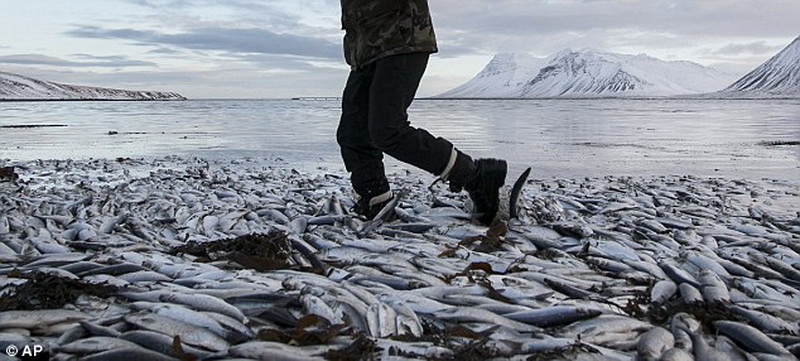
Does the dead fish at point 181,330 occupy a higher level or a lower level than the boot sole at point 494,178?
lower

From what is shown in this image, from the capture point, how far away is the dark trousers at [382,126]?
5078mm

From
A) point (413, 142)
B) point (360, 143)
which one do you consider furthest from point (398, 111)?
point (360, 143)

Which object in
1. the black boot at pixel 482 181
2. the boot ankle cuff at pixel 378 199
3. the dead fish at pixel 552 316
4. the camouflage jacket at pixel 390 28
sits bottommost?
the dead fish at pixel 552 316

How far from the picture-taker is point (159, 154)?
16750 millimetres

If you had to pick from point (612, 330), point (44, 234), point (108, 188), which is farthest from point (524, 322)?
point (108, 188)

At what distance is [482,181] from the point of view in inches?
219

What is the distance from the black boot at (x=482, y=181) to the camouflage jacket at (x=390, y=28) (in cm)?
99

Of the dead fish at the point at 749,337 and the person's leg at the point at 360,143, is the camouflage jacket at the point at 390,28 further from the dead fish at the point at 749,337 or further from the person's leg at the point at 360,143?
the dead fish at the point at 749,337

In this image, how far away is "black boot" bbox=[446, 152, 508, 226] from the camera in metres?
5.53

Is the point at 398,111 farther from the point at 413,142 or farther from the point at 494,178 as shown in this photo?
the point at 494,178

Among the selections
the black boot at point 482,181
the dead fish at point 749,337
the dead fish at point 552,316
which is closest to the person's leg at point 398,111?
the black boot at point 482,181

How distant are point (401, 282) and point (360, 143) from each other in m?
2.13

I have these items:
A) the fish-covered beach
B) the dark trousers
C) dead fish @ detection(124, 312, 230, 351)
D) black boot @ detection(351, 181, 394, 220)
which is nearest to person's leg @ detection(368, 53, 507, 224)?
the dark trousers

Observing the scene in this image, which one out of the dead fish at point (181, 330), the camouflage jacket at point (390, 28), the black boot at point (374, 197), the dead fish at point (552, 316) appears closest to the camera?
the dead fish at point (181, 330)
